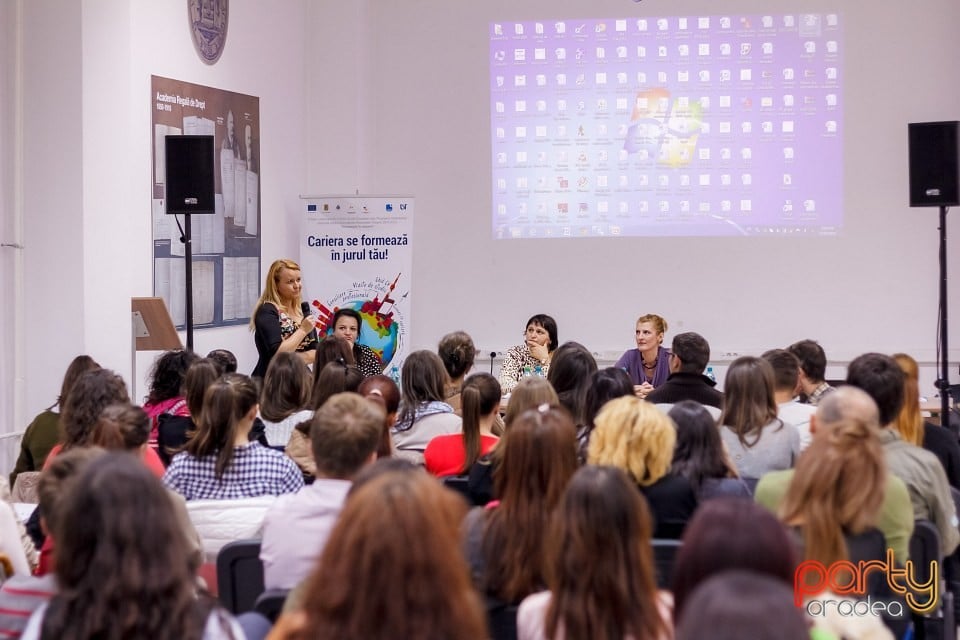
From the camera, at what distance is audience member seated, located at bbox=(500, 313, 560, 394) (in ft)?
21.0

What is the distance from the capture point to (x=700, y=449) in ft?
10.3

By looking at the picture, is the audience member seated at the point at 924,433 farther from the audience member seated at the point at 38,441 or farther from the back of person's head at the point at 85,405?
the audience member seated at the point at 38,441

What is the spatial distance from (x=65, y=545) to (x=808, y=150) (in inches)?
286

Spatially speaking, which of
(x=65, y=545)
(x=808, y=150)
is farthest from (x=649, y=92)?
(x=65, y=545)

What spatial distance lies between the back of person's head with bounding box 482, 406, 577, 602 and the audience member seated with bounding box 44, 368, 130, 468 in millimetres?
1611

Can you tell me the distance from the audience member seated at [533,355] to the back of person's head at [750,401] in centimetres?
262

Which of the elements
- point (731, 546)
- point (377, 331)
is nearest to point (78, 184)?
point (377, 331)

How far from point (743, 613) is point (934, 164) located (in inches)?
243

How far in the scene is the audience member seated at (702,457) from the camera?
3.08 metres

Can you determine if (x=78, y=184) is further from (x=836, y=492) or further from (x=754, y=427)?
(x=836, y=492)

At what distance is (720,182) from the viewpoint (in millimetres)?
8062

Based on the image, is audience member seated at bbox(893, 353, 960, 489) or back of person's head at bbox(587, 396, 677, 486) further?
audience member seated at bbox(893, 353, 960, 489)

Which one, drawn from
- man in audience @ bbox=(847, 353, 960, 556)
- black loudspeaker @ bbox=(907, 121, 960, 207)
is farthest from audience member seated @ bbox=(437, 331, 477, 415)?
black loudspeaker @ bbox=(907, 121, 960, 207)

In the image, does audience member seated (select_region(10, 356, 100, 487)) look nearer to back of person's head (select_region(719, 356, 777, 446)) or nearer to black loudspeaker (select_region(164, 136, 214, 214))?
black loudspeaker (select_region(164, 136, 214, 214))
